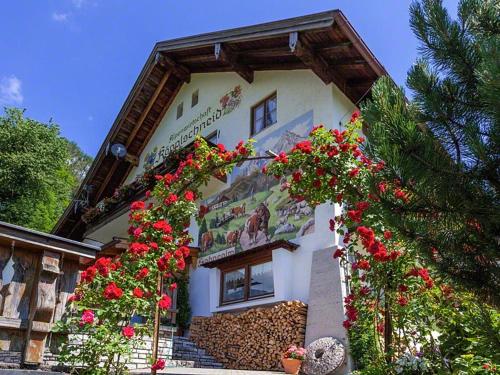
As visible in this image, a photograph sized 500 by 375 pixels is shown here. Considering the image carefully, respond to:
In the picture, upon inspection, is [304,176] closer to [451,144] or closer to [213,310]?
[451,144]

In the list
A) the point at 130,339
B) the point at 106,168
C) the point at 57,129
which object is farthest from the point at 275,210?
the point at 57,129

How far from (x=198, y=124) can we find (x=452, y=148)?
11727 mm

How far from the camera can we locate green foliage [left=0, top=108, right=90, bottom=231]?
18.0 m

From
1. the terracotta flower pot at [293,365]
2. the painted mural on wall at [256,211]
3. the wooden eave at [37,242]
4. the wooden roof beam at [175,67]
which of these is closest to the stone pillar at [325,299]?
the terracotta flower pot at [293,365]

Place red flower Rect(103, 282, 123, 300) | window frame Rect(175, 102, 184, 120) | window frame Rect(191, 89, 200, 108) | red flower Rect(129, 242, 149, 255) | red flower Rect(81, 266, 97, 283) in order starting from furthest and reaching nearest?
1. window frame Rect(175, 102, 184, 120)
2. window frame Rect(191, 89, 200, 108)
3. red flower Rect(129, 242, 149, 255)
4. red flower Rect(81, 266, 97, 283)
5. red flower Rect(103, 282, 123, 300)

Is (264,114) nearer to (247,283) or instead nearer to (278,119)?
(278,119)

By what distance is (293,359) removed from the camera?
7.53 meters

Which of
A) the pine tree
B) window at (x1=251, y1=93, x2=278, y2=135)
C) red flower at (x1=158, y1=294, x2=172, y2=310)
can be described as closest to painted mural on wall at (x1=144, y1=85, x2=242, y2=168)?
window at (x1=251, y1=93, x2=278, y2=135)

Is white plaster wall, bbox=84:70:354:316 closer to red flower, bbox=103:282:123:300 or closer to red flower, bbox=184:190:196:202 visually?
red flower, bbox=184:190:196:202

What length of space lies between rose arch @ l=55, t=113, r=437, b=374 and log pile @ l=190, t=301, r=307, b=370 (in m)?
2.90

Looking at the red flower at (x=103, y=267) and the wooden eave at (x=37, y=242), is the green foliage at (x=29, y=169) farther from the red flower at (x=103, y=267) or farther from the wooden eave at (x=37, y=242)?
the wooden eave at (x=37, y=242)

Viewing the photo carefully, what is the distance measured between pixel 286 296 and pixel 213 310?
2.28 meters

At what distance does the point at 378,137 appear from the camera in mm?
2861

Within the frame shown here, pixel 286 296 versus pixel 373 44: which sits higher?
pixel 373 44
